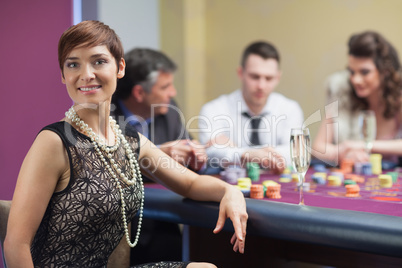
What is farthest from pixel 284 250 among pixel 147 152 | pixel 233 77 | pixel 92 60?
pixel 233 77

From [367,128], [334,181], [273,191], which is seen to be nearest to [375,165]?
[367,128]

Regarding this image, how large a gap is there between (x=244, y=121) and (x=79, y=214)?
266 cm

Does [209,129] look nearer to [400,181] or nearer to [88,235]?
[400,181]

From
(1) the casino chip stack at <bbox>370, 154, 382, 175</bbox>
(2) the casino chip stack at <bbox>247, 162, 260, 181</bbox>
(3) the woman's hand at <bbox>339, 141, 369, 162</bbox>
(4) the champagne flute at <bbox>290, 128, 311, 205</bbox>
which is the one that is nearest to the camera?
(4) the champagne flute at <bbox>290, 128, 311, 205</bbox>

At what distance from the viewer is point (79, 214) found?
1441 millimetres

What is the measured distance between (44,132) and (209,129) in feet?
8.12

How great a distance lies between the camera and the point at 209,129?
3842 millimetres

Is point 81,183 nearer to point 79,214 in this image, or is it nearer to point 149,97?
point 79,214

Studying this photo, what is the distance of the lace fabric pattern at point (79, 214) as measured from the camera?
1.43m

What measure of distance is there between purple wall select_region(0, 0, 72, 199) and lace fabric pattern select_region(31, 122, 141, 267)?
48cm

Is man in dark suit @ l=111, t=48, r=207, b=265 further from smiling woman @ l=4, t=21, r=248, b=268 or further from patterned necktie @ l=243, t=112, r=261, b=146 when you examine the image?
smiling woman @ l=4, t=21, r=248, b=268

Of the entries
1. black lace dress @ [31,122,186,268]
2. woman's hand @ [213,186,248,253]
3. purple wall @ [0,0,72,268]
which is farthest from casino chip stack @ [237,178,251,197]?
purple wall @ [0,0,72,268]

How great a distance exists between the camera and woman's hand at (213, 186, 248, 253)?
1546mm

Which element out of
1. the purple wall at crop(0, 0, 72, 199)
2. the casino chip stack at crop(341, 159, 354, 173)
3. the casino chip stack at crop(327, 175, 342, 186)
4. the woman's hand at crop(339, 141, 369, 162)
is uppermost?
the purple wall at crop(0, 0, 72, 199)
